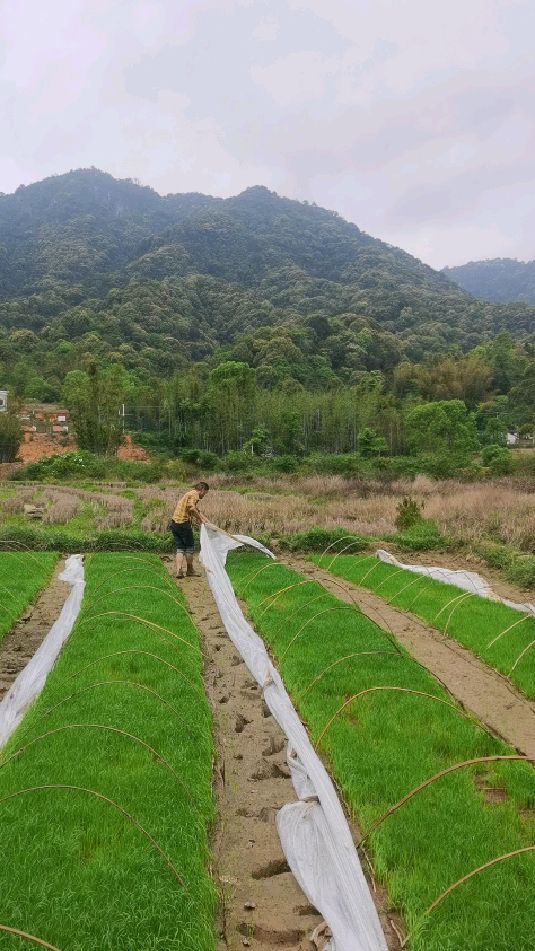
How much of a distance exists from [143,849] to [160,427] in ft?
198

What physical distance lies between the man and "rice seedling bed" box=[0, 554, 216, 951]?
5.98 m

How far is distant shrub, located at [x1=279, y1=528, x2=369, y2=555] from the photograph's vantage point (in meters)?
18.3

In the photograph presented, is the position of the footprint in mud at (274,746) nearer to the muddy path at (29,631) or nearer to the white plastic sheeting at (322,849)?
the white plastic sheeting at (322,849)

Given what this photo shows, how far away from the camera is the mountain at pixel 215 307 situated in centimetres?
8306

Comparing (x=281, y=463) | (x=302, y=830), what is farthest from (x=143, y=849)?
(x=281, y=463)

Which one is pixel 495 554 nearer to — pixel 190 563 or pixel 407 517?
pixel 407 517

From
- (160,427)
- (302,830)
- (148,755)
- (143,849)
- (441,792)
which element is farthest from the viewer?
(160,427)

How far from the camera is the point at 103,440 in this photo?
4928cm

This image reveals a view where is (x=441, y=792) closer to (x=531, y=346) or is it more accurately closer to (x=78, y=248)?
(x=531, y=346)

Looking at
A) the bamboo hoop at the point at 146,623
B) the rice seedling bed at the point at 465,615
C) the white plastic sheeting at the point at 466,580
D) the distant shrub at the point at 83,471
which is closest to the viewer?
the rice seedling bed at the point at 465,615

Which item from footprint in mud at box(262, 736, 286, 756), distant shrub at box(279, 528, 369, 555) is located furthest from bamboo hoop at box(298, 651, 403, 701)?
distant shrub at box(279, 528, 369, 555)

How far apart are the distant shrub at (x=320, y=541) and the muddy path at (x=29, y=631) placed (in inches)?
283

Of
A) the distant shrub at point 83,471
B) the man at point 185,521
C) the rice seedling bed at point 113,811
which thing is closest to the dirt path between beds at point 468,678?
the rice seedling bed at point 113,811

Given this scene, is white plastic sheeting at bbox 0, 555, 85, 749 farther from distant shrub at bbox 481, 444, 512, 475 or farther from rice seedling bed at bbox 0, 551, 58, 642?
distant shrub at bbox 481, 444, 512, 475
